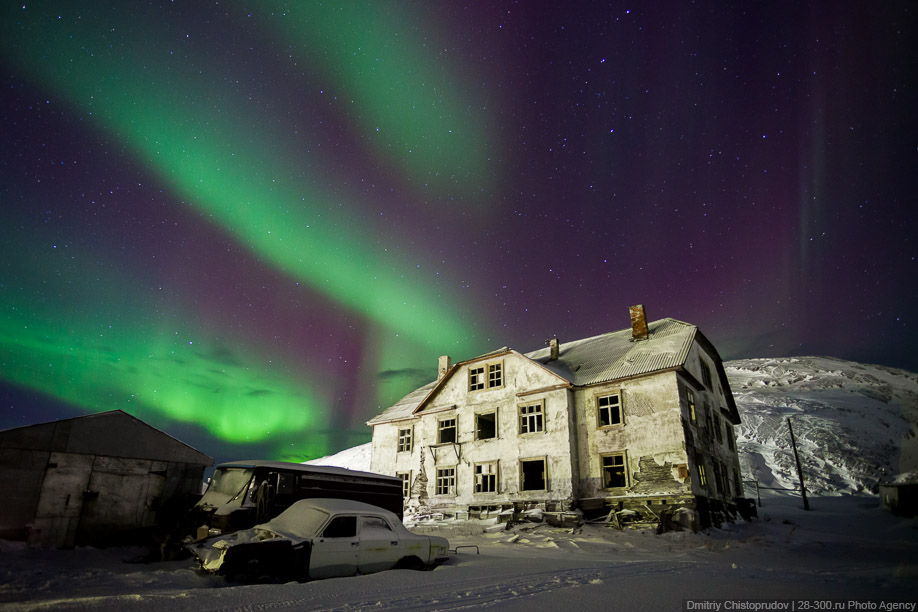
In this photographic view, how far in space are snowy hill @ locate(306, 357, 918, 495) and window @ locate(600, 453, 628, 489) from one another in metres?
39.7

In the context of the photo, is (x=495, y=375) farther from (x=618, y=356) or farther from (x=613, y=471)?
(x=613, y=471)

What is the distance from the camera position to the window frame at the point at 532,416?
2436 centimetres

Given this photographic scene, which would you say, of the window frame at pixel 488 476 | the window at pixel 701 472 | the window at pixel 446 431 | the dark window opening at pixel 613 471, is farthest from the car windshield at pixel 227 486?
the window at pixel 701 472

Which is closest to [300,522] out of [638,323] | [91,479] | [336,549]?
[336,549]

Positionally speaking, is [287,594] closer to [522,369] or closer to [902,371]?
[522,369]

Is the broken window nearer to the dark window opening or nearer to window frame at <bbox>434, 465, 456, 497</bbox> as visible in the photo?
window frame at <bbox>434, 465, 456, 497</bbox>

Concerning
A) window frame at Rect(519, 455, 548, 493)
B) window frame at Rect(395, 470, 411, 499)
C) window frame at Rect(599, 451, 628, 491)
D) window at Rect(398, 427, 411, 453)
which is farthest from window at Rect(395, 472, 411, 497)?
window frame at Rect(599, 451, 628, 491)

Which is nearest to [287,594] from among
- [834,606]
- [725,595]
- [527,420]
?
[725,595]

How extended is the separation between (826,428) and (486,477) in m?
76.2

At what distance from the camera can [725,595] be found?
233 inches

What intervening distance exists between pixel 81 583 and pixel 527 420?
20229 mm

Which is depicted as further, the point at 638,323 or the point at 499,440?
the point at 638,323

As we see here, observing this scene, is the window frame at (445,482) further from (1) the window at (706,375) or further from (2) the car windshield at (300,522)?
(2) the car windshield at (300,522)

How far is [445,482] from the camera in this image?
88.8 feet
